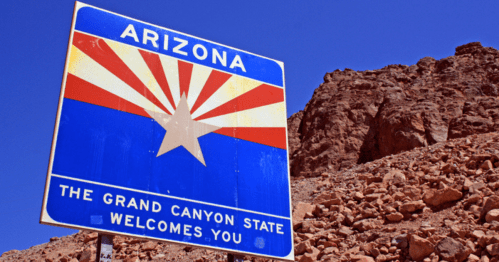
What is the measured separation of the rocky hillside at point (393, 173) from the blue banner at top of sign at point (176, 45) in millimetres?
6240

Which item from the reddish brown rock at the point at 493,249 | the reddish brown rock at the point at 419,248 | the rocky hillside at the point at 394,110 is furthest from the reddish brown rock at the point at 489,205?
the rocky hillside at the point at 394,110

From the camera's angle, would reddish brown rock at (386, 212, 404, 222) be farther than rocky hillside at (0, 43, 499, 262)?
Yes

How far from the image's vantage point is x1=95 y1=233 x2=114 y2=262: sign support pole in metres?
6.46

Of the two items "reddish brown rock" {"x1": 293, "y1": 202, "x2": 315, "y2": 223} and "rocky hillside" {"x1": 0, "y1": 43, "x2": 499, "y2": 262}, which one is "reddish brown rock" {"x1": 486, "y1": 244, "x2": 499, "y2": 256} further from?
"reddish brown rock" {"x1": 293, "y1": 202, "x2": 315, "y2": 223}

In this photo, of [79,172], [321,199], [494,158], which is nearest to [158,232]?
[79,172]

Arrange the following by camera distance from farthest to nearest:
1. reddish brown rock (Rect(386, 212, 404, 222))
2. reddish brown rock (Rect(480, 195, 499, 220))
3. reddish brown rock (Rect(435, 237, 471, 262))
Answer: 1. reddish brown rock (Rect(386, 212, 404, 222))
2. reddish brown rock (Rect(480, 195, 499, 220))
3. reddish brown rock (Rect(435, 237, 471, 262))

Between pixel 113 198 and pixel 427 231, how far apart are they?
914 cm

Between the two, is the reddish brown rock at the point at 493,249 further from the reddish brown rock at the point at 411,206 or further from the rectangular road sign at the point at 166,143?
the rectangular road sign at the point at 166,143

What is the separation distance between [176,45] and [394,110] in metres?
25.7

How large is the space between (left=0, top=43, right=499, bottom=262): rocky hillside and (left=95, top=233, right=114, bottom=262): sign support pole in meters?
8.14

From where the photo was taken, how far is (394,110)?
3269cm

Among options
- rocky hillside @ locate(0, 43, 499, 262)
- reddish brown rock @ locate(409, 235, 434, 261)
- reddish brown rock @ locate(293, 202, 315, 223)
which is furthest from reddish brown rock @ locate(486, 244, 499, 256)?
reddish brown rock @ locate(293, 202, 315, 223)

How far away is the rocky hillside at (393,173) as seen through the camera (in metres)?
14.1

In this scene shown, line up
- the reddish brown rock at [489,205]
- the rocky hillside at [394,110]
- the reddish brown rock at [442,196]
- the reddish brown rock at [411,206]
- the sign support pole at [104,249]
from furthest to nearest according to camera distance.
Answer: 1. the rocky hillside at [394,110]
2. the reddish brown rock at [411,206]
3. the reddish brown rock at [442,196]
4. the reddish brown rock at [489,205]
5. the sign support pole at [104,249]
